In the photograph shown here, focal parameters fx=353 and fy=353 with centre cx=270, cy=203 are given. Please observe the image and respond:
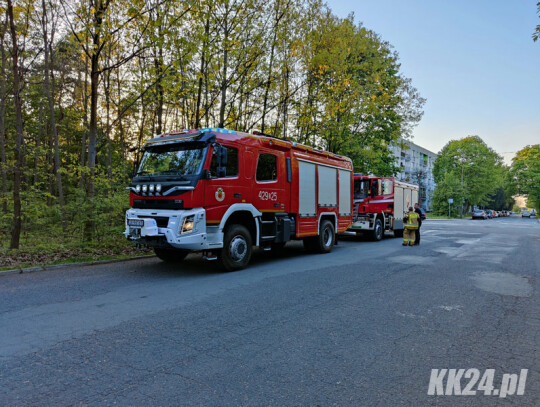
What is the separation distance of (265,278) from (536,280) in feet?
19.1

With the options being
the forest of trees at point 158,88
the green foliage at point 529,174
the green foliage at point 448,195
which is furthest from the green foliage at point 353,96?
the green foliage at point 529,174

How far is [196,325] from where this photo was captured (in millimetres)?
4426

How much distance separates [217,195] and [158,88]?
725 centimetres

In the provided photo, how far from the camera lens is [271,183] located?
933 cm

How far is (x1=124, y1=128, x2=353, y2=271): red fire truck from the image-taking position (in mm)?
7294

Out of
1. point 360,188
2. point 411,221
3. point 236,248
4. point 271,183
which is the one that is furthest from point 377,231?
point 236,248

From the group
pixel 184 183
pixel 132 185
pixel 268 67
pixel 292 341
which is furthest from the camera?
pixel 268 67

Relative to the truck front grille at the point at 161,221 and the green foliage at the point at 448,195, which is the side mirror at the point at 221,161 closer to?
the truck front grille at the point at 161,221

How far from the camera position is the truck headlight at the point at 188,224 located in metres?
7.16

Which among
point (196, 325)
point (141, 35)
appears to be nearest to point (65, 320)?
point (196, 325)

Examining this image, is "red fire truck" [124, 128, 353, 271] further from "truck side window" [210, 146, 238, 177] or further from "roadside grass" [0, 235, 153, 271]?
"roadside grass" [0, 235, 153, 271]

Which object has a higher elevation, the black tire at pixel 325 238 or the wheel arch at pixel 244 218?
the wheel arch at pixel 244 218

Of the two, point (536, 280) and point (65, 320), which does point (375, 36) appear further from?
point (65, 320)

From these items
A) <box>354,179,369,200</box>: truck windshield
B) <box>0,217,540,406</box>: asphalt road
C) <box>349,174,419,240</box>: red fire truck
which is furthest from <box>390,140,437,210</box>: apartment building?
<box>0,217,540,406</box>: asphalt road
